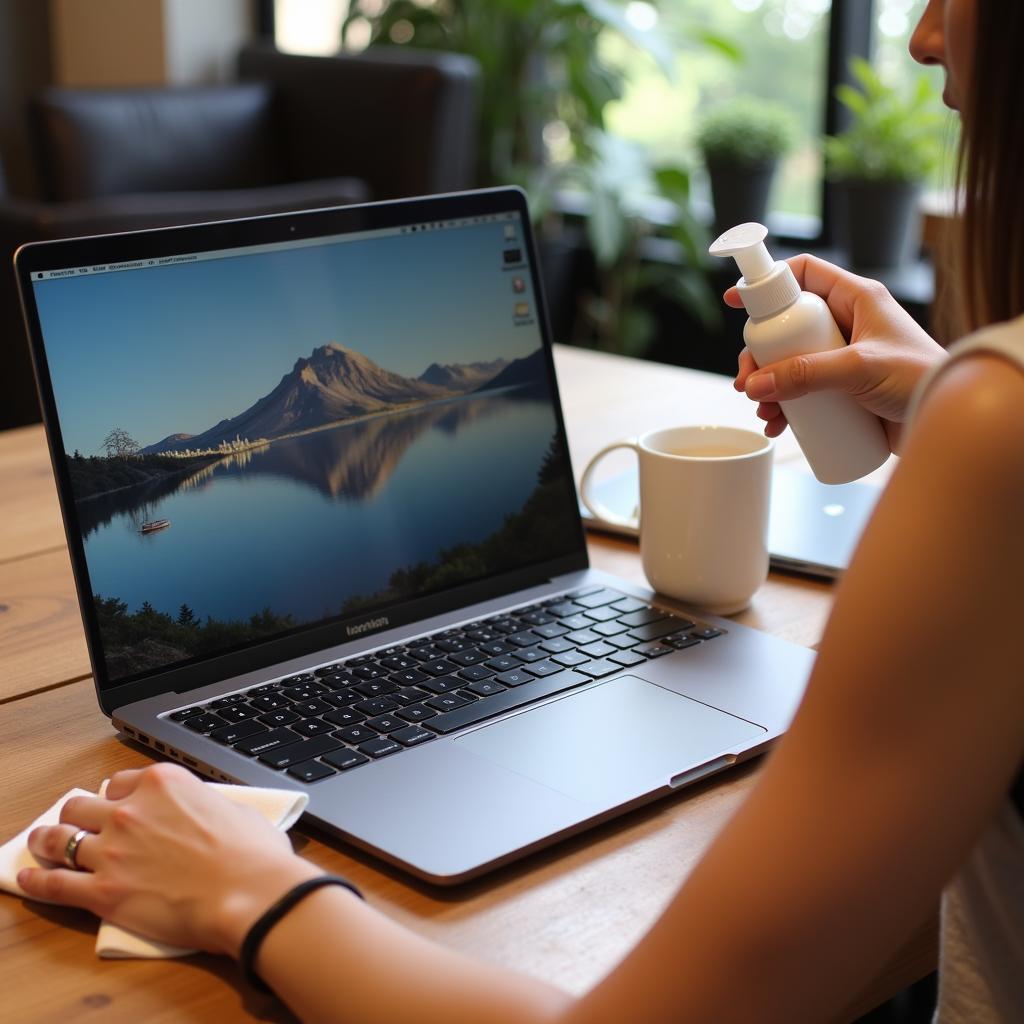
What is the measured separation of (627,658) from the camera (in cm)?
89

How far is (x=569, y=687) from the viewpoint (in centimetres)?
85

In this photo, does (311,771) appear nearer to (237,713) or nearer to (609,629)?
(237,713)

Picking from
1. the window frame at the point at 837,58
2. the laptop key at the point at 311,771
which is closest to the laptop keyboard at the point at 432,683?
the laptop key at the point at 311,771

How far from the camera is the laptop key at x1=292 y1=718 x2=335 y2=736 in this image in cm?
79

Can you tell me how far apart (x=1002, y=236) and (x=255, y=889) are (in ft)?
1.45

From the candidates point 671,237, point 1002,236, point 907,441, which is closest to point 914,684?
point 907,441

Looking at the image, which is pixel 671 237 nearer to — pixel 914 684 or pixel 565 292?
pixel 565 292

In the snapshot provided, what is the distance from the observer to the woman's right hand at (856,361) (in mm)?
883

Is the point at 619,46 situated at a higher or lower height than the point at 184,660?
higher

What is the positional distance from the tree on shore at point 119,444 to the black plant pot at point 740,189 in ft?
8.04

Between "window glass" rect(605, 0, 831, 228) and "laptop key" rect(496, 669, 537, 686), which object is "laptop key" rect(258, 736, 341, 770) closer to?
"laptop key" rect(496, 669, 537, 686)

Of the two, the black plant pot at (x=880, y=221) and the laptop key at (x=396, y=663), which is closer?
the laptop key at (x=396, y=663)

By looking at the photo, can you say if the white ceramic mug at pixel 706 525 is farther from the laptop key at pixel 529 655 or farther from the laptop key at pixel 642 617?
the laptop key at pixel 529 655

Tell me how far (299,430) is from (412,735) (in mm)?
247
